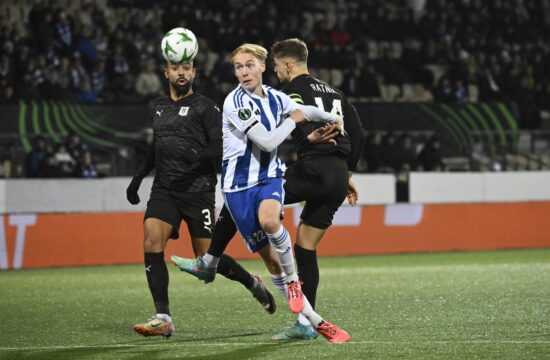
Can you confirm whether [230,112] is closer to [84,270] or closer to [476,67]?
[84,270]

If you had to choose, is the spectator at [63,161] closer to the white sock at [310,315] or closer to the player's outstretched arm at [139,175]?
the player's outstretched arm at [139,175]

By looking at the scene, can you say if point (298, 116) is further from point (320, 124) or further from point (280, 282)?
point (280, 282)

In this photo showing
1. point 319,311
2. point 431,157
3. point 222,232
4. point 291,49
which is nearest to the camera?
point 291,49

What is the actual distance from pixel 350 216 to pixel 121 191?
3.94 metres

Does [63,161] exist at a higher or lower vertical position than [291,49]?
lower

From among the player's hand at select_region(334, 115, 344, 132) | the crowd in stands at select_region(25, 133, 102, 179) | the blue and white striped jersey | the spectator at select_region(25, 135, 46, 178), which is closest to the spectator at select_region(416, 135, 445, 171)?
the crowd in stands at select_region(25, 133, 102, 179)

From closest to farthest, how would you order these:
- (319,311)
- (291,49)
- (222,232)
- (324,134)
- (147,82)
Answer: (324,134), (291,49), (222,232), (319,311), (147,82)

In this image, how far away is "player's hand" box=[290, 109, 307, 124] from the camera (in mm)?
7359

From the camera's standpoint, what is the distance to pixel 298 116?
24.2 feet

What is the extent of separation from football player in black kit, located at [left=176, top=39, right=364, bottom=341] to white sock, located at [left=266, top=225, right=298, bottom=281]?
0.44m

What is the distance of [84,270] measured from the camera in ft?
53.0

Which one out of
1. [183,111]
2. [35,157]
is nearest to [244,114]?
[183,111]

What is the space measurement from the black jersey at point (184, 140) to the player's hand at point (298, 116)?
1.11 meters

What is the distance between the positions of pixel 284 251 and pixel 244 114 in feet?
3.20
